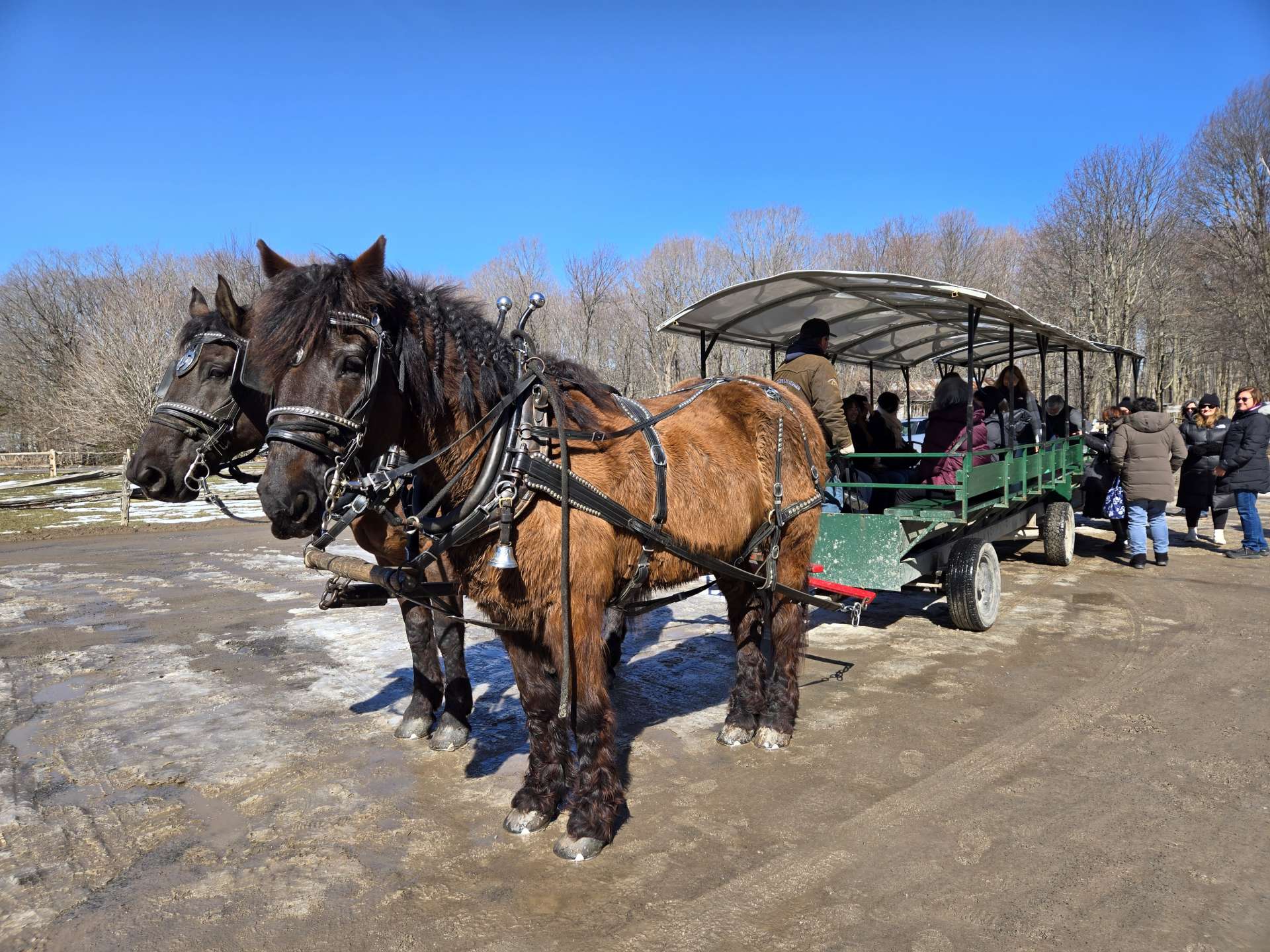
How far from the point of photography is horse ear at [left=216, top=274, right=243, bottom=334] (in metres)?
4.32

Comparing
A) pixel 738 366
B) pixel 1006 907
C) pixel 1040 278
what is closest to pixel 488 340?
pixel 1006 907

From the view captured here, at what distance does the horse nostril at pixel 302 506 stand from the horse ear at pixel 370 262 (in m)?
0.82

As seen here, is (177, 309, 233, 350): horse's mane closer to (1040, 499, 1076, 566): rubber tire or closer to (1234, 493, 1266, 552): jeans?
(1040, 499, 1076, 566): rubber tire

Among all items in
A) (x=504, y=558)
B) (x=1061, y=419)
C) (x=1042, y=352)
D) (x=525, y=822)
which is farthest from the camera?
(x=1061, y=419)

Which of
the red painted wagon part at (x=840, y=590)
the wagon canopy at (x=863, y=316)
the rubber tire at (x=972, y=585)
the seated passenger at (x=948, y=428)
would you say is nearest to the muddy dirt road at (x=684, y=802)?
the rubber tire at (x=972, y=585)

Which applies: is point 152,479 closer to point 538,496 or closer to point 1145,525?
point 538,496

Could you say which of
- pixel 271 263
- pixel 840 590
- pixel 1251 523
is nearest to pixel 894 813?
pixel 840 590

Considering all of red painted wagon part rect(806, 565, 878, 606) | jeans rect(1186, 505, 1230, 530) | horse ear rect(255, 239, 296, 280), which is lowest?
jeans rect(1186, 505, 1230, 530)

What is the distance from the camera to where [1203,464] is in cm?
995

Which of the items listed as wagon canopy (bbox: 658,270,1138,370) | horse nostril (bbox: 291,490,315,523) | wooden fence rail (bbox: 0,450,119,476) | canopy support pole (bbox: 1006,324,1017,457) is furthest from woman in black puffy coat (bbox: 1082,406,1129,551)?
wooden fence rail (bbox: 0,450,119,476)

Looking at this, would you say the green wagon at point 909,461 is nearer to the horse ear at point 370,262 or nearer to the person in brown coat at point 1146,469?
the person in brown coat at point 1146,469

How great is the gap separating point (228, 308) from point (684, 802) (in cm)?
380

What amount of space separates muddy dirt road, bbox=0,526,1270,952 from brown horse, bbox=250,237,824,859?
0.44 metres

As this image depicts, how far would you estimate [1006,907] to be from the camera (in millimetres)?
2680
